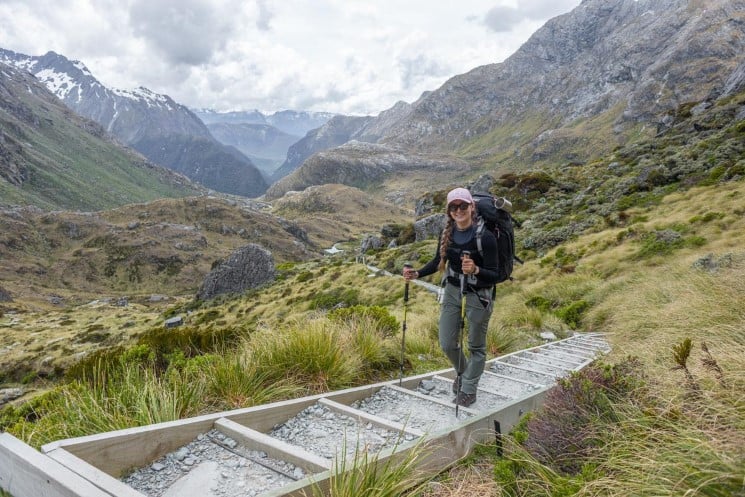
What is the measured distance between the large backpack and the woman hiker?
0.29ft

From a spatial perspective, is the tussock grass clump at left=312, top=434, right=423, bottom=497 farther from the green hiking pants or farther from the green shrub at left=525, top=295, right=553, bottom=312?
the green shrub at left=525, top=295, right=553, bottom=312

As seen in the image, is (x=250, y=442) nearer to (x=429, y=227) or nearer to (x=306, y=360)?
(x=306, y=360)

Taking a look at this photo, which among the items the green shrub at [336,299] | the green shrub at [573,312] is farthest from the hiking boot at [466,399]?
the green shrub at [336,299]

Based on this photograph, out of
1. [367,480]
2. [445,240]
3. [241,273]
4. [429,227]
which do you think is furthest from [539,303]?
[241,273]

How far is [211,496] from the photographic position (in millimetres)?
3193

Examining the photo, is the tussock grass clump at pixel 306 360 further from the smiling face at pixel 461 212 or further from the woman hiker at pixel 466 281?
the smiling face at pixel 461 212

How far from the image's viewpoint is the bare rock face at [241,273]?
61812 mm

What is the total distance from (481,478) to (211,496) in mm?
1998

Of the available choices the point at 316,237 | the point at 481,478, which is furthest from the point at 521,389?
the point at 316,237

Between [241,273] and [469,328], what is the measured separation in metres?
61.2

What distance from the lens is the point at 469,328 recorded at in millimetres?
5410

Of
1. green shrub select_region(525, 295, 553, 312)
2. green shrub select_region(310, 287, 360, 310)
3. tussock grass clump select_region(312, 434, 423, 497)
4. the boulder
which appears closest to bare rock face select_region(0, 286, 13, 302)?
green shrub select_region(310, 287, 360, 310)

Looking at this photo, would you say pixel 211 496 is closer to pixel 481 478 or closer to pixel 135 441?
pixel 135 441

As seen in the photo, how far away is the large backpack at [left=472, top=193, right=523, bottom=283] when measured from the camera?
16.8 feet
